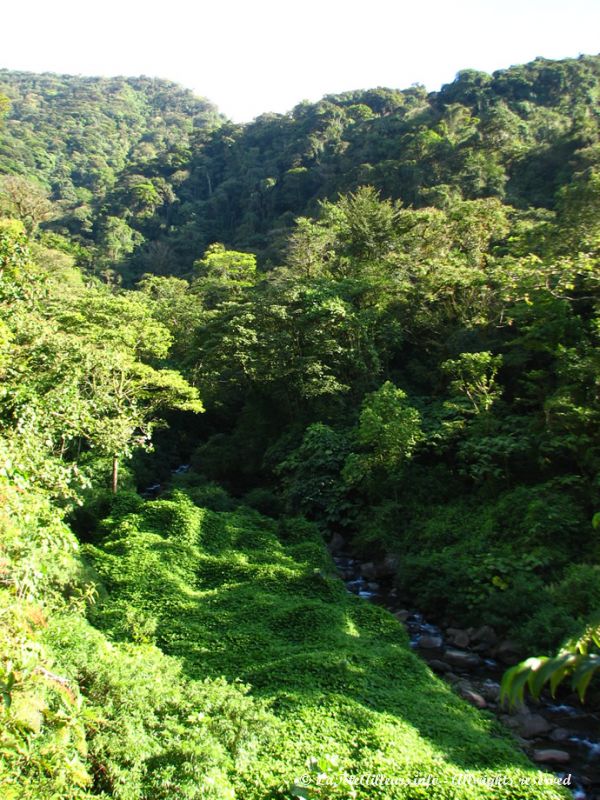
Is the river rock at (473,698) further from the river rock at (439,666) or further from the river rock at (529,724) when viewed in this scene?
the river rock at (439,666)

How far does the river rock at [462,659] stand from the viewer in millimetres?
10273

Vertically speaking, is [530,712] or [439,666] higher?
[530,712]

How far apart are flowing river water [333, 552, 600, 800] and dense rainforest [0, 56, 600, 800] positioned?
1.44 ft

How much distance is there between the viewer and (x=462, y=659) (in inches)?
408

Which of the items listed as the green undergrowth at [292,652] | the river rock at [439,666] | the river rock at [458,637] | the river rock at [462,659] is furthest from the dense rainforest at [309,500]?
the river rock at [462,659]

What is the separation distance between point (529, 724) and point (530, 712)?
1.25ft

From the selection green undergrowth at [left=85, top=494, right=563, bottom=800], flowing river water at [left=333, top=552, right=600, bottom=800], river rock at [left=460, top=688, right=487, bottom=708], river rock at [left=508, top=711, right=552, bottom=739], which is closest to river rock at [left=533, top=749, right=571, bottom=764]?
flowing river water at [left=333, top=552, right=600, bottom=800]

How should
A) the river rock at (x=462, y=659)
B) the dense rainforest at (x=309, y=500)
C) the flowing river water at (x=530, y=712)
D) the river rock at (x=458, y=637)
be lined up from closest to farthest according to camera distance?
the dense rainforest at (x=309, y=500) → the flowing river water at (x=530, y=712) → the river rock at (x=462, y=659) → the river rock at (x=458, y=637)

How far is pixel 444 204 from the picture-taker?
30.8m

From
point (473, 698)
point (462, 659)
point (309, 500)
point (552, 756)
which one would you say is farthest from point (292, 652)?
point (309, 500)

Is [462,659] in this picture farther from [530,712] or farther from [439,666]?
[530,712]

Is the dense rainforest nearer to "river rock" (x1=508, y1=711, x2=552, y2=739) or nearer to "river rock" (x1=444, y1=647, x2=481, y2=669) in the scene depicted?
"river rock" (x1=508, y1=711, x2=552, y2=739)

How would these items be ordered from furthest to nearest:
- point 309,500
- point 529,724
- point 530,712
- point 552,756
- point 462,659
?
point 309,500 < point 462,659 < point 530,712 < point 529,724 < point 552,756

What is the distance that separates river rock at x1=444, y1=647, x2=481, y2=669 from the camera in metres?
10.3
